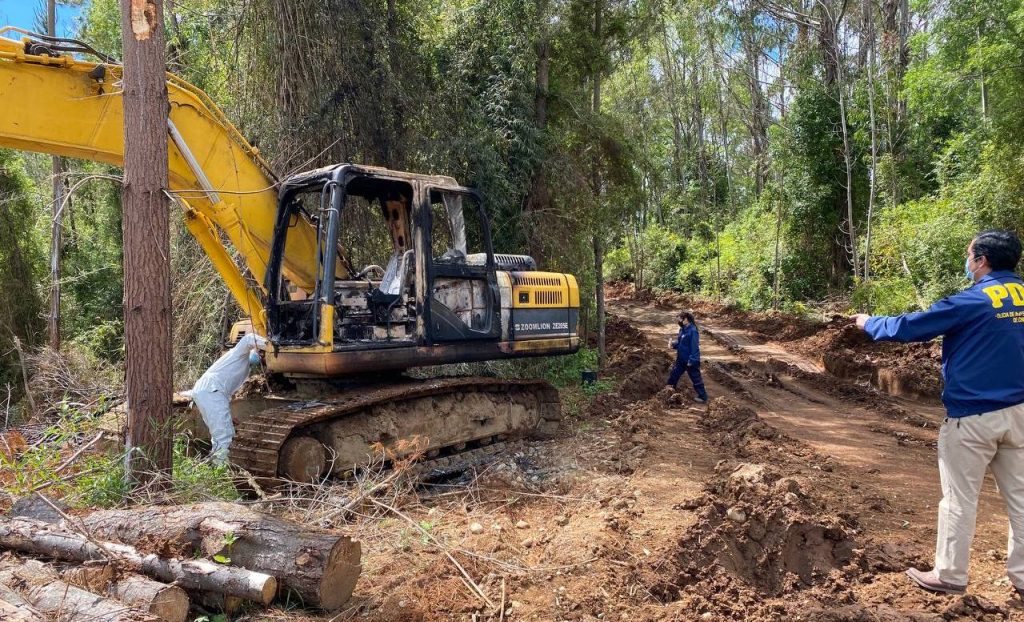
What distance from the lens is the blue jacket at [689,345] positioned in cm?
1014

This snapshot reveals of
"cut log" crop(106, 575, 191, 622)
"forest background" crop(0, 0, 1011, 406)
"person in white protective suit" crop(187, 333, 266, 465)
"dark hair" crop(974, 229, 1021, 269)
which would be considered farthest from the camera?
"forest background" crop(0, 0, 1011, 406)

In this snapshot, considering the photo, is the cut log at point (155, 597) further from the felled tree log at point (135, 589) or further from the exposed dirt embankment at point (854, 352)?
the exposed dirt embankment at point (854, 352)

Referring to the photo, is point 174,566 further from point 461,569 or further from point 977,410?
point 977,410

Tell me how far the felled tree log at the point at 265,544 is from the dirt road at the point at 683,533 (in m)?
0.18

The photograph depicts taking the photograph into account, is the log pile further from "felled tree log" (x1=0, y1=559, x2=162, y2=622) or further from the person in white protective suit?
the person in white protective suit

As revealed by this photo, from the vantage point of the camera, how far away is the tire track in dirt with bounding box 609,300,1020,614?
491cm

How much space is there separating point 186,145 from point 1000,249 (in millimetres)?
6064

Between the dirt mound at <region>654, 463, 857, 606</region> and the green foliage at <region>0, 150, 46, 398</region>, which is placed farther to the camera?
the green foliage at <region>0, 150, 46, 398</region>

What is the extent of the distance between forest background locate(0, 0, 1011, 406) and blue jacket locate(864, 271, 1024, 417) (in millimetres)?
5383

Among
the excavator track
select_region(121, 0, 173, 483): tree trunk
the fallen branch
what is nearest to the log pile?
the fallen branch

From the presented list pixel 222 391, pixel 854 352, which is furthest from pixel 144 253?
pixel 854 352

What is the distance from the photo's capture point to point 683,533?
4668 mm

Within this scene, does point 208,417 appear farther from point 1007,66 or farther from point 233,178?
point 1007,66

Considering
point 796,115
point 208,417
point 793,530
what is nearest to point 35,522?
point 208,417
